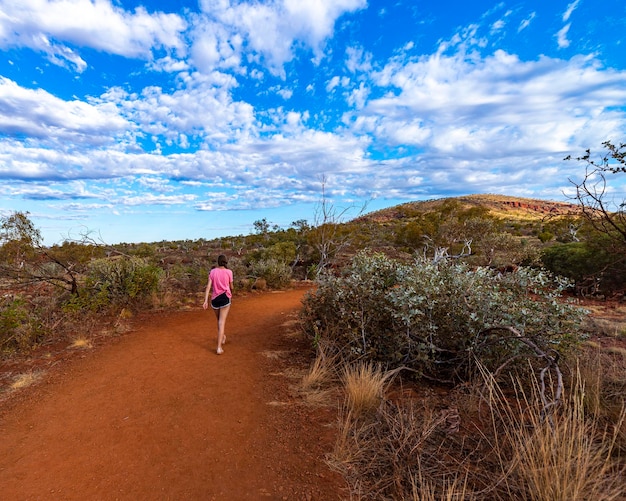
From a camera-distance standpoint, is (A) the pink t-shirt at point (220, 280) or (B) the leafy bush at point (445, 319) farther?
(A) the pink t-shirt at point (220, 280)

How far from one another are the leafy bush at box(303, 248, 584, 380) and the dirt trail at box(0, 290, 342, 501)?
1.42m

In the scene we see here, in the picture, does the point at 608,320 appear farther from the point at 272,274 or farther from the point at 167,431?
the point at 272,274

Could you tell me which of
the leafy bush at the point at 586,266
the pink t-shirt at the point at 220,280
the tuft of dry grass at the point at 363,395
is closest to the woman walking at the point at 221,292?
the pink t-shirt at the point at 220,280

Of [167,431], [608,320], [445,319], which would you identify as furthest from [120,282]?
[608,320]

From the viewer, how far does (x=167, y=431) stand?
4.12 meters

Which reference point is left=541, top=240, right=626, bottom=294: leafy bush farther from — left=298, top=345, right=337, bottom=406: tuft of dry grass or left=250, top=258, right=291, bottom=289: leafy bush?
left=250, top=258, right=291, bottom=289: leafy bush

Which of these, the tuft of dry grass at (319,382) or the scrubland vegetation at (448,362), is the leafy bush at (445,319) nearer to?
the scrubland vegetation at (448,362)

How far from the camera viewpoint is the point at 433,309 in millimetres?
5133

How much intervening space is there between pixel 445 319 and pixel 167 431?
13.2 feet

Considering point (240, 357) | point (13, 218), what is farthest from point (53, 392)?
point (13, 218)

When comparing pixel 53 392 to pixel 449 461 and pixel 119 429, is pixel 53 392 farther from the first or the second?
pixel 449 461

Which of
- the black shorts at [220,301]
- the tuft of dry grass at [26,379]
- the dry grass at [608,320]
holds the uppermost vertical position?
the black shorts at [220,301]

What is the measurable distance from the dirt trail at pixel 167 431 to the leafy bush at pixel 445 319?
4.67 feet

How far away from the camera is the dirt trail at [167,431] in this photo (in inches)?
128
